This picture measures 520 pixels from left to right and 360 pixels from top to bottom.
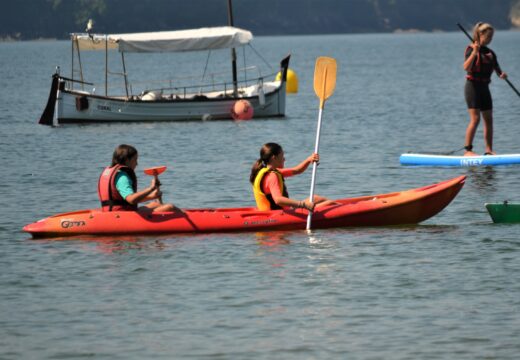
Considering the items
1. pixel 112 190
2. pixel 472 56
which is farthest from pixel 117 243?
pixel 472 56

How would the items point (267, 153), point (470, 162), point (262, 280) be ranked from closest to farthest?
point (262, 280) < point (267, 153) < point (470, 162)

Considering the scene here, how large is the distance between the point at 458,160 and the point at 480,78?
4.98 feet

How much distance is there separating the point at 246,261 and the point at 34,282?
7.46 feet

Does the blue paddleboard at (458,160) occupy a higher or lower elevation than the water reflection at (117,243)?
higher

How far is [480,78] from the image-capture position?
832 inches

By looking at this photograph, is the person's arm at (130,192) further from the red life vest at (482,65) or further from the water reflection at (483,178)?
the red life vest at (482,65)

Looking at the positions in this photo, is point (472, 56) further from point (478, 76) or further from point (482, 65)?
point (478, 76)

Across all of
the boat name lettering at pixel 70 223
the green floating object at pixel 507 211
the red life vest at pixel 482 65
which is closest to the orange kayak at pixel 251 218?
the boat name lettering at pixel 70 223

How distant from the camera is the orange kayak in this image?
1539 cm

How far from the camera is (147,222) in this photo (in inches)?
606

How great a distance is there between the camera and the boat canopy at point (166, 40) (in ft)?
123

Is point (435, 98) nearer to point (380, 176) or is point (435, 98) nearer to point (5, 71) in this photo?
point (380, 176)

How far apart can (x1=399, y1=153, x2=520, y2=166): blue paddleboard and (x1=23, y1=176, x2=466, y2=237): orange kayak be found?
5.78 m

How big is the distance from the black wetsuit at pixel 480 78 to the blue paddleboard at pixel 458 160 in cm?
82
